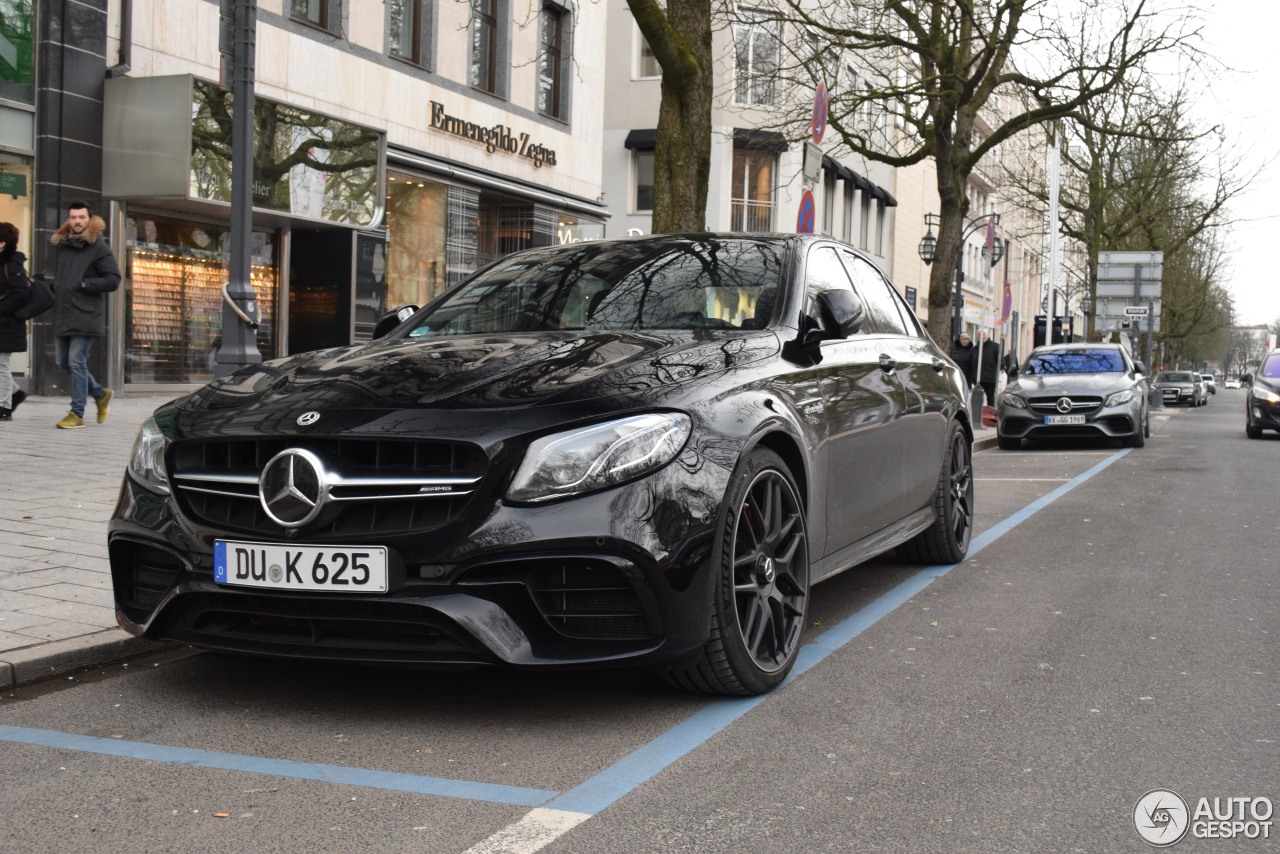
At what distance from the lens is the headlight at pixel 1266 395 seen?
2152 centimetres

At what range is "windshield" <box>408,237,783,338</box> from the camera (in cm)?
520

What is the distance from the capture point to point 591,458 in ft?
12.8

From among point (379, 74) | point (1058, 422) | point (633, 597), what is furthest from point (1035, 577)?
point (379, 74)

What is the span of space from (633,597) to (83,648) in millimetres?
2123

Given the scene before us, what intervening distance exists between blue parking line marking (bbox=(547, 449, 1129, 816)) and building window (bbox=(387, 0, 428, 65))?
16066 mm

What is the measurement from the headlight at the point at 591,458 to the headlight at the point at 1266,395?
1999cm

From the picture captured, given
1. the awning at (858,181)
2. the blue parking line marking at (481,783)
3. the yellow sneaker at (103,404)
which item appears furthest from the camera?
the awning at (858,181)

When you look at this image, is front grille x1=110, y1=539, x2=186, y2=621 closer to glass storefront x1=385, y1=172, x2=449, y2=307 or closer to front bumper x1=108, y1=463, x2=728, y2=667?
front bumper x1=108, y1=463, x2=728, y2=667

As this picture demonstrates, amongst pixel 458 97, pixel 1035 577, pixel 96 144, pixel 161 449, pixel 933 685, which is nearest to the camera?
pixel 161 449

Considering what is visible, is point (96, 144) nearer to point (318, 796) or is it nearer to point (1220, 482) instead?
point (1220, 482)

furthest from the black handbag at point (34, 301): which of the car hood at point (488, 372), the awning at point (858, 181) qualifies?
the awning at point (858, 181)

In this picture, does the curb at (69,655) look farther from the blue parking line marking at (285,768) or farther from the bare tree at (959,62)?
the bare tree at (959,62)

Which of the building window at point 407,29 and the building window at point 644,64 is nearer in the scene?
the building window at point 407,29

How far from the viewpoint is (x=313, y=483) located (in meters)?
3.92
